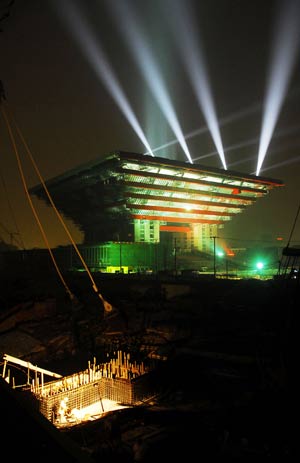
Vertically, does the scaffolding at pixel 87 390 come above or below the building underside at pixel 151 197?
below

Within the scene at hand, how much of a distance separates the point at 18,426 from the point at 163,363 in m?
8.54

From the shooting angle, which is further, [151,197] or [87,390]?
[151,197]

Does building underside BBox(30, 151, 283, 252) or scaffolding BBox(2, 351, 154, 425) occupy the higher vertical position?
building underside BBox(30, 151, 283, 252)

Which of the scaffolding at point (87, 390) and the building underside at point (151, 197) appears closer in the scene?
the scaffolding at point (87, 390)

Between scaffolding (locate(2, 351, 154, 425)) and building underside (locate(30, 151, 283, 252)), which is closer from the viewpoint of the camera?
scaffolding (locate(2, 351, 154, 425))

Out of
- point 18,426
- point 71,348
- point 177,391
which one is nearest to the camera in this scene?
point 18,426

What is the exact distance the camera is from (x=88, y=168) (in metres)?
55.0

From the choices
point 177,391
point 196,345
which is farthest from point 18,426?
point 196,345

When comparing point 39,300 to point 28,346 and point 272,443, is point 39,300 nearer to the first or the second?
point 28,346

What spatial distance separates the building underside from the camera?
54531 millimetres

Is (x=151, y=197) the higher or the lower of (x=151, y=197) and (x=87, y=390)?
the higher

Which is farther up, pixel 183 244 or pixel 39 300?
pixel 183 244

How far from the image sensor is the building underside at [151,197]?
179 ft

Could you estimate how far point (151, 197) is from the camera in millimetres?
57281
